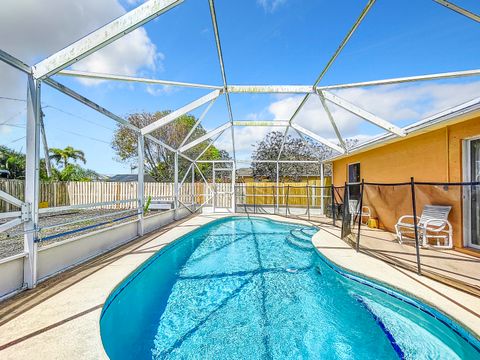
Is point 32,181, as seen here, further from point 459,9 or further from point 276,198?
point 276,198

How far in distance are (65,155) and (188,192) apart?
12918 mm

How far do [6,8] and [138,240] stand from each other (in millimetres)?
4783

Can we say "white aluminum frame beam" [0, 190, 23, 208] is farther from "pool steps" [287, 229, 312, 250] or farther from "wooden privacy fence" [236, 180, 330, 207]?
"wooden privacy fence" [236, 180, 330, 207]

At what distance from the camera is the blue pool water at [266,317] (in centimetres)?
257

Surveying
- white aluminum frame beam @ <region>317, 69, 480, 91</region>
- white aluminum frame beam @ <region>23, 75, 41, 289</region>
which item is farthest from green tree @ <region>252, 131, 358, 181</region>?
white aluminum frame beam @ <region>23, 75, 41, 289</region>

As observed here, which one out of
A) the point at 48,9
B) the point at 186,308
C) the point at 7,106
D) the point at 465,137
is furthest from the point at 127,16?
the point at 465,137

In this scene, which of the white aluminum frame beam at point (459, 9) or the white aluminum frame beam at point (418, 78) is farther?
the white aluminum frame beam at point (418, 78)

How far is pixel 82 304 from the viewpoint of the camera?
2.74 meters

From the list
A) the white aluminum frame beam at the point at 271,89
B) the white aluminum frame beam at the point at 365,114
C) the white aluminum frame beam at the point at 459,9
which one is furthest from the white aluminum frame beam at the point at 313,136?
the white aluminum frame beam at the point at 459,9

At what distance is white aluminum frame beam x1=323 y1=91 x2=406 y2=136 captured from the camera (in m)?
5.82

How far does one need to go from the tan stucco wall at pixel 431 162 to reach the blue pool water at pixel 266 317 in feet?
7.31

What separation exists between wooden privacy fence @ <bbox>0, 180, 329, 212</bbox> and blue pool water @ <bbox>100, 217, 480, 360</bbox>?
6.69 m

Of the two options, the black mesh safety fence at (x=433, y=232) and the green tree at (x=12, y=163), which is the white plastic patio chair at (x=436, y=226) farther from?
the green tree at (x=12, y=163)

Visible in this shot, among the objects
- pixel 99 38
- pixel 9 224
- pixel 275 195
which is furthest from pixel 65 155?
pixel 9 224
